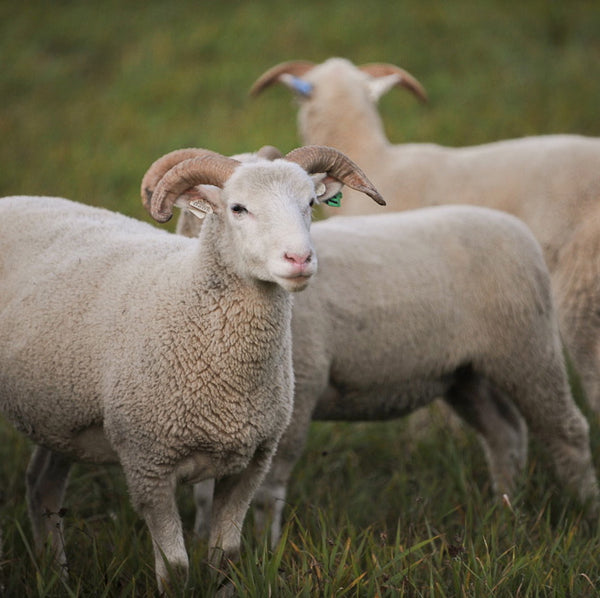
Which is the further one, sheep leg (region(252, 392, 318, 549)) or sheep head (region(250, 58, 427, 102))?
sheep head (region(250, 58, 427, 102))

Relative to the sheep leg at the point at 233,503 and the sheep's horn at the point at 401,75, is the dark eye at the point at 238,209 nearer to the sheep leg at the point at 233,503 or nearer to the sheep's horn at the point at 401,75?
the sheep leg at the point at 233,503

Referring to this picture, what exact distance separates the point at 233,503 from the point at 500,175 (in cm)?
317

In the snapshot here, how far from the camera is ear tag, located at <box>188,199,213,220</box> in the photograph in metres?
2.87


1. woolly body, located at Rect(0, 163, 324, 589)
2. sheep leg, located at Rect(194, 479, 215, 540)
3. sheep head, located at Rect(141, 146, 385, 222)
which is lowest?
sheep leg, located at Rect(194, 479, 215, 540)

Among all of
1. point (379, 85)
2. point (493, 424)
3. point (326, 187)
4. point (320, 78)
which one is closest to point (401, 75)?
point (379, 85)

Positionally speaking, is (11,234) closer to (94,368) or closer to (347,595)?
(94,368)

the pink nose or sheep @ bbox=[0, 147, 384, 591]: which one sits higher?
the pink nose

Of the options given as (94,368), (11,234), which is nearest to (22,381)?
(94,368)

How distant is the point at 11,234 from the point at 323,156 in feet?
4.15

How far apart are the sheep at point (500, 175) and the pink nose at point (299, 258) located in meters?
2.72

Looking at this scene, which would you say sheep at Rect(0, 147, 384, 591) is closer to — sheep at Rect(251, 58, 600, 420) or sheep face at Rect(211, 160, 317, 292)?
sheep face at Rect(211, 160, 317, 292)

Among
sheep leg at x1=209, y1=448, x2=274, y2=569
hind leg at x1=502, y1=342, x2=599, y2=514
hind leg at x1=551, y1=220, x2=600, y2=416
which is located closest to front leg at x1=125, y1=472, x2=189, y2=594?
sheep leg at x1=209, y1=448, x2=274, y2=569

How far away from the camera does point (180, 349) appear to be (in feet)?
9.50

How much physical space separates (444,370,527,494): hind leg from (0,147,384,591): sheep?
1.71 m
